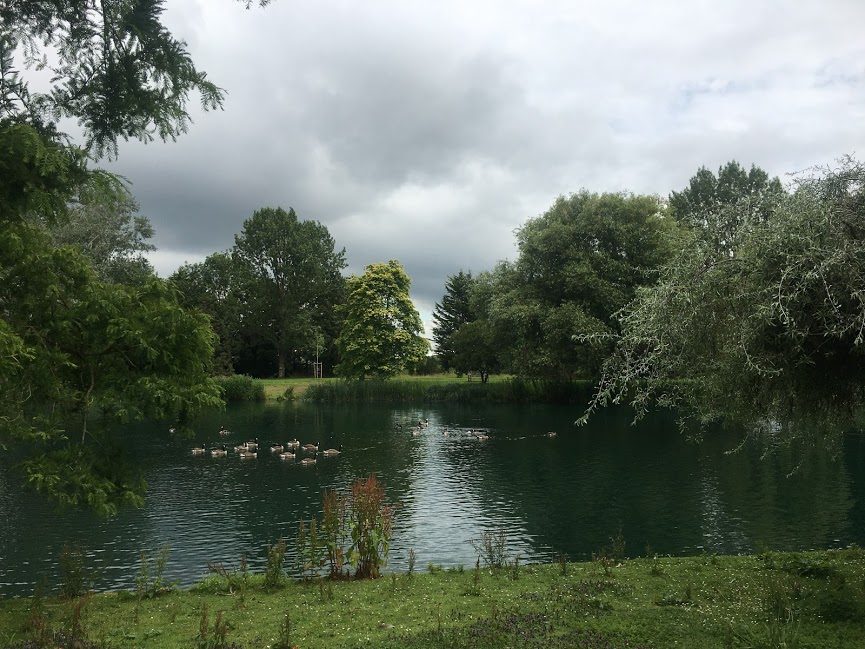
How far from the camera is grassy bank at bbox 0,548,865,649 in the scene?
26.0 feet

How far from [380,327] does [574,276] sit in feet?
90.6

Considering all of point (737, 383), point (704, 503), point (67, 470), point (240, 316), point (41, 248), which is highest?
point (240, 316)

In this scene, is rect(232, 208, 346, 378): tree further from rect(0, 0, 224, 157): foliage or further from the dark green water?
rect(0, 0, 224, 157): foliage

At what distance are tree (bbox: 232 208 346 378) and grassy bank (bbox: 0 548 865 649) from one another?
221 ft

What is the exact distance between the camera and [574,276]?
47.5 m

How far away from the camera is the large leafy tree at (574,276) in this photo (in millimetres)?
46875

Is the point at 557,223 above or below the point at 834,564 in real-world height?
above

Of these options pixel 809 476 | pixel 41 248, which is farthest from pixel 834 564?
pixel 809 476

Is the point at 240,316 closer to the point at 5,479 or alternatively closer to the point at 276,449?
the point at 276,449

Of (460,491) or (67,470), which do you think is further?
(460,491)

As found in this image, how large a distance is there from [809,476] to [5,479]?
31.4 m

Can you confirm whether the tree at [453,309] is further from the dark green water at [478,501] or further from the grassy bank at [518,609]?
the grassy bank at [518,609]

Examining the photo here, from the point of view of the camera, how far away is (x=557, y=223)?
49875mm

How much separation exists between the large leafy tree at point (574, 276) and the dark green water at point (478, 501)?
9.01m
